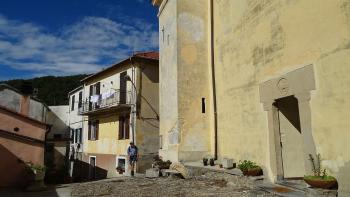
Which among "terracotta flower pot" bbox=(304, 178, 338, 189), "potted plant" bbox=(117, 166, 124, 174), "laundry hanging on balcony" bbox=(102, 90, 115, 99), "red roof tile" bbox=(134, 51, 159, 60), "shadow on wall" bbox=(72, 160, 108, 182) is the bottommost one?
"shadow on wall" bbox=(72, 160, 108, 182)

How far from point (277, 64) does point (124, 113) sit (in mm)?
14448

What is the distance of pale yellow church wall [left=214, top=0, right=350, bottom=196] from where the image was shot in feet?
24.6

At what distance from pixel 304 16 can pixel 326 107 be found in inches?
99.7

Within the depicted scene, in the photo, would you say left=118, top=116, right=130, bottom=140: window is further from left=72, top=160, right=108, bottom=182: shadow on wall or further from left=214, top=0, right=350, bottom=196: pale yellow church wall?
left=214, top=0, right=350, bottom=196: pale yellow church wall

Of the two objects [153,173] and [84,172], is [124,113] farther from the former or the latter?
[153,173]

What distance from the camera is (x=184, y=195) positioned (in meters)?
9.30

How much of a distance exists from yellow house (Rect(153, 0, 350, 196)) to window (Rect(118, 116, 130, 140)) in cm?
620

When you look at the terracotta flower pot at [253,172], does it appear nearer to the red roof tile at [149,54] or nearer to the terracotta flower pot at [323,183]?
the terracotta flower pot at [323,183]

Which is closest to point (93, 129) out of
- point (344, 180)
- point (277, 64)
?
point (277, 64)

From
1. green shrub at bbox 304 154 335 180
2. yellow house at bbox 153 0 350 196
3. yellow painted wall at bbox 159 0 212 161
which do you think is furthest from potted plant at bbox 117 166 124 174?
green shrub at bbox 304 154 335 180

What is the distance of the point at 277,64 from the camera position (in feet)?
32.7

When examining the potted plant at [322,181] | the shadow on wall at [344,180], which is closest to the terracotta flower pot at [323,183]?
the potted plant at [322,181]

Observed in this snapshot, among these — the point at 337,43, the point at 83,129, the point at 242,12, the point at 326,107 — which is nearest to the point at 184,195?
the point at 326,107

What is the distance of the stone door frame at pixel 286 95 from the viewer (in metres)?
8.45
